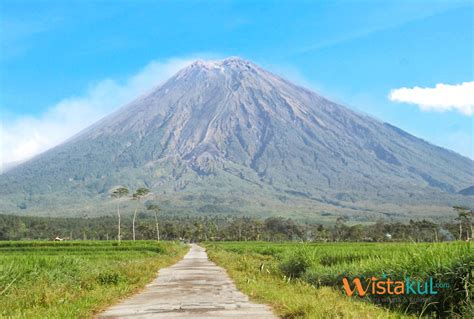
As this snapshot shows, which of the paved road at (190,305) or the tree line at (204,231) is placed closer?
the paved road at (190,305)

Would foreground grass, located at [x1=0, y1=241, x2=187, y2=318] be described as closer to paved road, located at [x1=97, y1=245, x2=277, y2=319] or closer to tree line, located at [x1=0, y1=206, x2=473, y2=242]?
paved road, located at [x1=97, y1=245, x2=277, y2=319]

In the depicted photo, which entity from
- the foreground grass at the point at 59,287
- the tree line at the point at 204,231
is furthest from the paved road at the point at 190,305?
the tree line at the point at 204,231

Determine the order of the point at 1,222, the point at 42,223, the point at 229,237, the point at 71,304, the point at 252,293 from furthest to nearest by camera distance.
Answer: the point at 229,237
the point at 42,223
the point at 1,222
the point at 252,293
the point at 71,304

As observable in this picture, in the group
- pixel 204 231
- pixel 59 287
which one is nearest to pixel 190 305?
pixel 59 287

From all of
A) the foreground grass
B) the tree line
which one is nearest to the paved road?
the foreground grass

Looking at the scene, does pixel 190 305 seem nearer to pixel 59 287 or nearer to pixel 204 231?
pixel 59 287

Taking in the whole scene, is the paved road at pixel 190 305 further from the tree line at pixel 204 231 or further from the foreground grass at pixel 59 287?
the tree line at pixel 204 231

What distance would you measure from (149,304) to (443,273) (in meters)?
5.98

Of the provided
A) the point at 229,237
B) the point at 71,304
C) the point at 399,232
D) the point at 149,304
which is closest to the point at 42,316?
the point at 71,304

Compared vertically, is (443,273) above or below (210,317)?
above

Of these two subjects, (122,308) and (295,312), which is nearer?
(295,312)

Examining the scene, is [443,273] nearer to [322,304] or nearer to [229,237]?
[322,304]

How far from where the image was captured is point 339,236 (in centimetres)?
12762

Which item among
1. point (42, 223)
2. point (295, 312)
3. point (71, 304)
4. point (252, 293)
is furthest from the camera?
point (42, 223)
